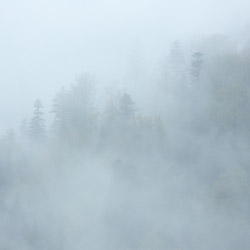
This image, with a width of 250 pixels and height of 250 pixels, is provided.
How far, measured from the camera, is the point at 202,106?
35.1 m

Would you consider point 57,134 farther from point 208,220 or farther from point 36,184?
point 208,220

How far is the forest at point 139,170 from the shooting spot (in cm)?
2905

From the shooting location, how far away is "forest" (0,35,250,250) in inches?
1144

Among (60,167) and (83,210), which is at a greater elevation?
(60,167)

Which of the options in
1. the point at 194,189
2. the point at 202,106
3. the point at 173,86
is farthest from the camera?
the point at 173,86

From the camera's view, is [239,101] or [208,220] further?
[239,101]

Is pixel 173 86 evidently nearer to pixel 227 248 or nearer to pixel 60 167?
pixel 60 167

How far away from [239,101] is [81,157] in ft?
34.6

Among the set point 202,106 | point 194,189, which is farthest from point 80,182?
point 202,106

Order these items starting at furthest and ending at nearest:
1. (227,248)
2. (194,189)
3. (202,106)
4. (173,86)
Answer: (173,86) < (202,106) < (194,189) < (227,248)

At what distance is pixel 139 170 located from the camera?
3186 centimetres

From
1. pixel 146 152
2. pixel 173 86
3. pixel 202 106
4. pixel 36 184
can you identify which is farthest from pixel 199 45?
pixel 36 184

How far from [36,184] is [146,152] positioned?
24.0 feet

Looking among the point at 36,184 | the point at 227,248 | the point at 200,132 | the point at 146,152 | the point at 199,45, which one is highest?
the point at 199,45
